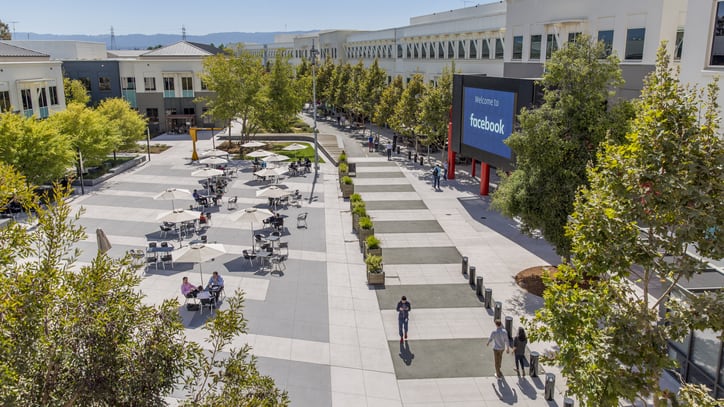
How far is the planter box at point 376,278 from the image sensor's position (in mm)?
19828

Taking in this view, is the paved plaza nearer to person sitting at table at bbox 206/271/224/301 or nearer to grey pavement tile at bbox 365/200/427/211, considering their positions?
grey pavement tile at bbox 365/200/427/211

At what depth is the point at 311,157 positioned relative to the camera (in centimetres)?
4575

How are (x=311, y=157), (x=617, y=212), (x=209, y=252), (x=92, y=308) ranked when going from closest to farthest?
(x=92, y=308) → (x=617, y=212) → (x=209, y=252) → (x=311, y=157)

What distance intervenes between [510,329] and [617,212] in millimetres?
8492

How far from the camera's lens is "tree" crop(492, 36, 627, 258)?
1758cm

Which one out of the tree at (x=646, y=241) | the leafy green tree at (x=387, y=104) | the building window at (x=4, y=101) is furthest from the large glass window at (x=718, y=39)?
the building window at (x=4, y=101)

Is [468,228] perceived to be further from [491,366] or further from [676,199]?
[676,199]

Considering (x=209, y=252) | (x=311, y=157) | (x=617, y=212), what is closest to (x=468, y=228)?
(x=209, y=252)

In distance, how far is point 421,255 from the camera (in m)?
23.2

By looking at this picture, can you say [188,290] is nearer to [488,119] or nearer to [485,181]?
[488,119]

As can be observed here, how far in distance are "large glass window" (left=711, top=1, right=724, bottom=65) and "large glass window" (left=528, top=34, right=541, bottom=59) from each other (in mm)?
16973

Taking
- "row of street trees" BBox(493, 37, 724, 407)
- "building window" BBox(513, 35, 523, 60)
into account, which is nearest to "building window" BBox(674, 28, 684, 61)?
"building window" BBox(513, 35, 523, 60)

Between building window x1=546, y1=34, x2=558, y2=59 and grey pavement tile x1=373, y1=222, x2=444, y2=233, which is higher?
building window x1=546, y1=34, x2=558, y2=59

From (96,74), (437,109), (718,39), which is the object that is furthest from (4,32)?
(718,39)
